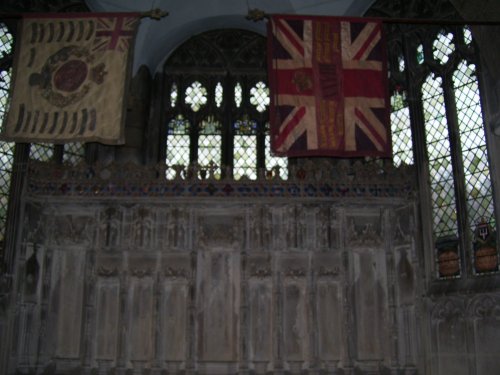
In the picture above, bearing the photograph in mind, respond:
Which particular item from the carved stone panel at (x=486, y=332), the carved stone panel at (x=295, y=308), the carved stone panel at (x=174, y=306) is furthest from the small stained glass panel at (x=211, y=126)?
the carved stone panel at (x=486, y=332)

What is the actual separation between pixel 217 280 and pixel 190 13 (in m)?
8.65

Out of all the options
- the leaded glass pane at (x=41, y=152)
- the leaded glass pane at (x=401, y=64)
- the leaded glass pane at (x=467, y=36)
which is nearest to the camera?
the leaded glass pane at (x=467, y=36)

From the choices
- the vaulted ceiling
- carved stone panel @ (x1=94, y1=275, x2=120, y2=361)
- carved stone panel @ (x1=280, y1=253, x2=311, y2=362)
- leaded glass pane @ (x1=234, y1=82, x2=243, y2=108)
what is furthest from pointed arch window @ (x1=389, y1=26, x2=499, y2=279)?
carved stone panel @ (x1=94, y1=275, x2=120, y2=361)

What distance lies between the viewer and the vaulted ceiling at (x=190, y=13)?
18.8m

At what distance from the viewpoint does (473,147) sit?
1490 cm

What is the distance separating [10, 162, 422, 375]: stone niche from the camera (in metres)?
14.6

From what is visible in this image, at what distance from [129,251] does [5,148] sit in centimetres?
415

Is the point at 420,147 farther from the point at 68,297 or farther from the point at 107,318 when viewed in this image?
the point at 68,297

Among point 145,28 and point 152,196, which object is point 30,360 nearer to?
point 152,196

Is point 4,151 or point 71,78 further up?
point 71,78

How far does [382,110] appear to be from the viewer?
1288 cm

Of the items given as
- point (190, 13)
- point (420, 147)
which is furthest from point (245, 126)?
→ point (420, 147)

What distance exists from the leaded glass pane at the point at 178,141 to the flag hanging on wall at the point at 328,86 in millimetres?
7102

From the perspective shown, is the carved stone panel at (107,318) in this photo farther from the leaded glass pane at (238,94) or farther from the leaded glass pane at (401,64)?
the leaded glass pane at (401,64)
